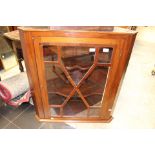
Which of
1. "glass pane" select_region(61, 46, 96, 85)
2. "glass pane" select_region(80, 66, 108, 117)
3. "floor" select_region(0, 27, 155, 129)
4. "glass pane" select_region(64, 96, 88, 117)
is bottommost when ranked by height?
"floor" select_region(0, 27, 155, 129)

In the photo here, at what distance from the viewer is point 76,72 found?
1531 mm

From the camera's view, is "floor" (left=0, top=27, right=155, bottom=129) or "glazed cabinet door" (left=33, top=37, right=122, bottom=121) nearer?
"glazed cabinet door" (left=33, top=37, right=122, bottom=121)

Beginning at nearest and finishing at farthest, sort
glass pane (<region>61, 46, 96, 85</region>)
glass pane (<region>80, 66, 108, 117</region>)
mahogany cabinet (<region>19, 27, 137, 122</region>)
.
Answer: mahogany cabinet (<region>19, 27, 137, 122</region>) < glass pane (<region>61, 46, 96, 85</region>) < glass pane (<region>80, 66, 108, 117</region>)

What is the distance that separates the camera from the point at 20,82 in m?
2.11

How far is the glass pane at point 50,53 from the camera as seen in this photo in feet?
4.40

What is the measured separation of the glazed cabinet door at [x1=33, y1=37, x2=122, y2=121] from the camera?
1290 millimetres

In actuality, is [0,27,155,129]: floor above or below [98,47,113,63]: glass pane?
below

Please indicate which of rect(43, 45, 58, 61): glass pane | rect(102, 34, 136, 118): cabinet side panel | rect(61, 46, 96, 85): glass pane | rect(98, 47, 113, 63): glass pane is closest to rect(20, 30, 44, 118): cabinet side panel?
rect(43, 45, 58, 61): glass pane

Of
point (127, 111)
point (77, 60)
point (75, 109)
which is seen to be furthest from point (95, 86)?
point (127, 111)

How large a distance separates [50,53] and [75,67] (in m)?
0.26

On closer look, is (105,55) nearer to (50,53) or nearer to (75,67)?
(75,67)

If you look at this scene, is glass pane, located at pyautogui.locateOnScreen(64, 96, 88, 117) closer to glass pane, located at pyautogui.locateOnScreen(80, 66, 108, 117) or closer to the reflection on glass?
the reflection on glass

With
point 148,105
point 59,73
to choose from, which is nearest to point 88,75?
point 59,73
